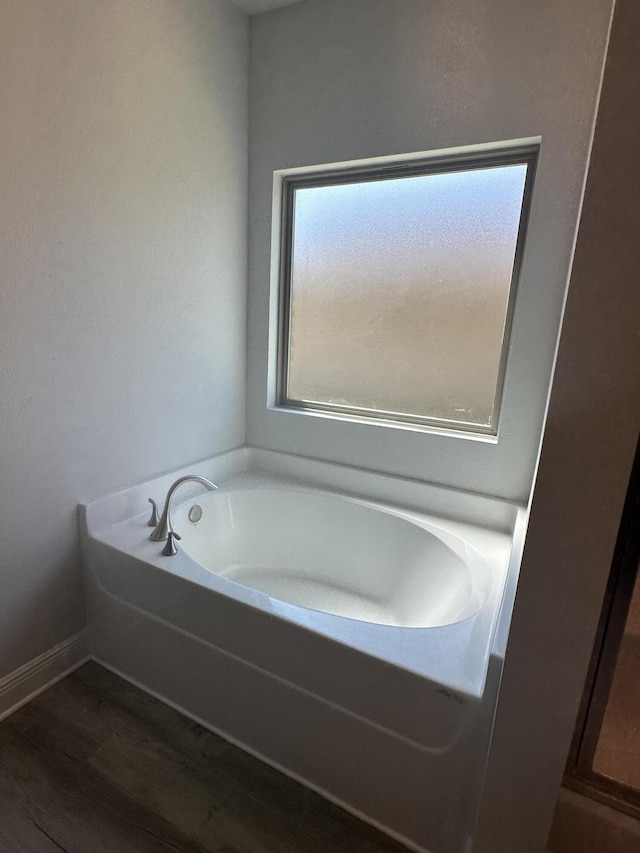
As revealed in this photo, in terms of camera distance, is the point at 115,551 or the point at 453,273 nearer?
the point at 115,551

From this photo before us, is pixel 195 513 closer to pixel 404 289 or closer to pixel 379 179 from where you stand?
pixel 404 289

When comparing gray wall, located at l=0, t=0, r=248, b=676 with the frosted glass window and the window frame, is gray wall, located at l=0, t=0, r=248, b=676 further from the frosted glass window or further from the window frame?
the frosted glass window

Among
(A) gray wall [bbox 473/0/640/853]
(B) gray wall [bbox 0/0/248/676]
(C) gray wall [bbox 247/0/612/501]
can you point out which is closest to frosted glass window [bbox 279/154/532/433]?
(C) gray wall [bbox 247/0/612/501]

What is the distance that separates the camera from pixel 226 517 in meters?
2.33

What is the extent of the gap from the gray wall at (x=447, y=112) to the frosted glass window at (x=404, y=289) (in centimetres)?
15

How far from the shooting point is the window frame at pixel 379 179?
1908 mm

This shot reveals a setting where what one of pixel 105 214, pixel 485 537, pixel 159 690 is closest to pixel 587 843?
pixel 485 537

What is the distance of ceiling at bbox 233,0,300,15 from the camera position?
6.81 ft

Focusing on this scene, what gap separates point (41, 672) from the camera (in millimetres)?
1747

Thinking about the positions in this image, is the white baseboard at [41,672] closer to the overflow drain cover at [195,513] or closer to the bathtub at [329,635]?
the bathtub at [329,635]

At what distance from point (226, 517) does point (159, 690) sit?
0.81m

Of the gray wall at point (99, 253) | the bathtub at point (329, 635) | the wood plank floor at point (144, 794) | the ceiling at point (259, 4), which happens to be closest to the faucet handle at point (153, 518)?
the bathtub at point (329, 635)

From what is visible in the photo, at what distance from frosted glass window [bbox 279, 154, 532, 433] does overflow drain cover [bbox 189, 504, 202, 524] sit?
80cm

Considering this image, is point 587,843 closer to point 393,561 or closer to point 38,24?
point 393,561
